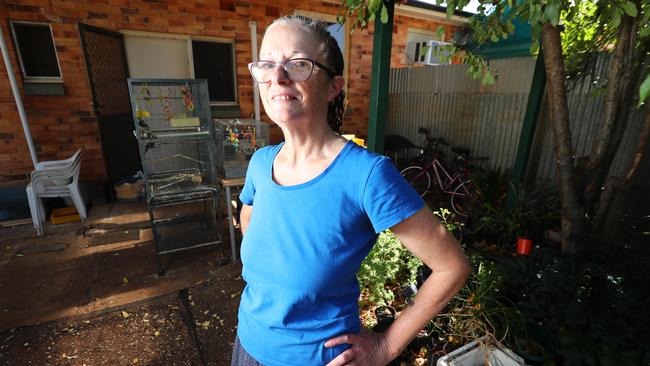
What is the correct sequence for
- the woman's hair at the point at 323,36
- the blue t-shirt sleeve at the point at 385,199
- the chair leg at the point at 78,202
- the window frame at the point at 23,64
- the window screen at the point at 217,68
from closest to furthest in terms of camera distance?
the blue t-shirt sleeve at the point at 385,199 → the woman's hair at the point at 323,36 → the chair leg at the point at 78,202 → the window frame at the point at 23,64 → the window screen at the point at 217,68

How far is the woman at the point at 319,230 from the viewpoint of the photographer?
883 mm

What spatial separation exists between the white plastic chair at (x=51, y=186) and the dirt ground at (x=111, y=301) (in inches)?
10.9

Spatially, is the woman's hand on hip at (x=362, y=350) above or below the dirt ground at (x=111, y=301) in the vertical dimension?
above

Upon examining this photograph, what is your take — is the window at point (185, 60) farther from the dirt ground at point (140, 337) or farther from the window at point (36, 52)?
the dirt ground at point (140, 337)

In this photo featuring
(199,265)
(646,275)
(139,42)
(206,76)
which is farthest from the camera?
(206,76)

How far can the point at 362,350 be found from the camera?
A: 0.96 meters

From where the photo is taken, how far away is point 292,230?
94 centimetres

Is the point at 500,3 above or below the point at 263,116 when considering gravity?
above

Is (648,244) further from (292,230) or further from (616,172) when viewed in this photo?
(292,230)

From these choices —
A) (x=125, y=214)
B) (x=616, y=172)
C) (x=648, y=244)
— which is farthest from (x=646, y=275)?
(x=125, y=214)

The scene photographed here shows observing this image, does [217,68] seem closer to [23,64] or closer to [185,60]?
[185,60]

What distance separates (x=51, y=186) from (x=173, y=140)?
241cm

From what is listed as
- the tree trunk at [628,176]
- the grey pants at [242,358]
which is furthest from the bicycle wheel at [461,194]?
the grey pants at [242,358]

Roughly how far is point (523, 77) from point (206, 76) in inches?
204
